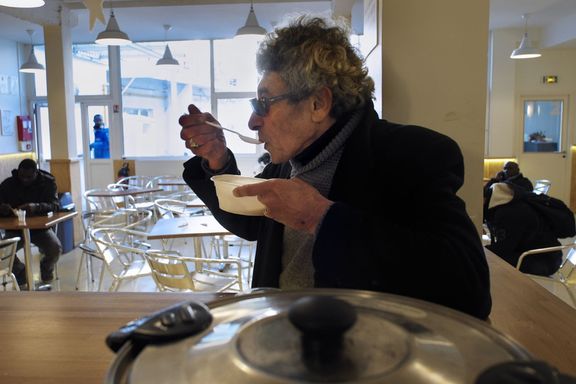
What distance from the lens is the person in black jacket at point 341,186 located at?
86 cm

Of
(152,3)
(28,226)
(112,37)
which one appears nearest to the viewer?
(28,226)

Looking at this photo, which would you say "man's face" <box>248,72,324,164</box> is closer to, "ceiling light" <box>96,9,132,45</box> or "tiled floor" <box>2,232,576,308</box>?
"tiled floor" <box>2,232,576,308</box>

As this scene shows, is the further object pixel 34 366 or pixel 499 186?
pixel 499 186

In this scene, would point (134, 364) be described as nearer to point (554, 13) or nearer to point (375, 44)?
point (375, 44)

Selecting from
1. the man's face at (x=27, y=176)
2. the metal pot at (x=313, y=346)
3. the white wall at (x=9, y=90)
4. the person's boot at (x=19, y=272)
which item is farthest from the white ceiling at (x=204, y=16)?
the metal pot at (x=313, y=346)

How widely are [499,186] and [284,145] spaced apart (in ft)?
8.38

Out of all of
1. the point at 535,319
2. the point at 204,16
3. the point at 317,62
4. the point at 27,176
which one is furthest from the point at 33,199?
the point at 535,319

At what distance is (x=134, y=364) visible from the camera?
456 millimetres

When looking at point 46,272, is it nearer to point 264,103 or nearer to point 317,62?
point 264,103

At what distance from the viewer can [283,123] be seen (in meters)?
1.17

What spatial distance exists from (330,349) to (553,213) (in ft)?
10.6

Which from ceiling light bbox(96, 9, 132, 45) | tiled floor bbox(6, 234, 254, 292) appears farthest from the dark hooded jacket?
ceiling light bbox(96, 9, 132, 45)

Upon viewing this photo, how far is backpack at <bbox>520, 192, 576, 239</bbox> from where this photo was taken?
3104 millimetres

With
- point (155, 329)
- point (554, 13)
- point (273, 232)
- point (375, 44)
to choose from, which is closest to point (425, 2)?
point (375, 44)
